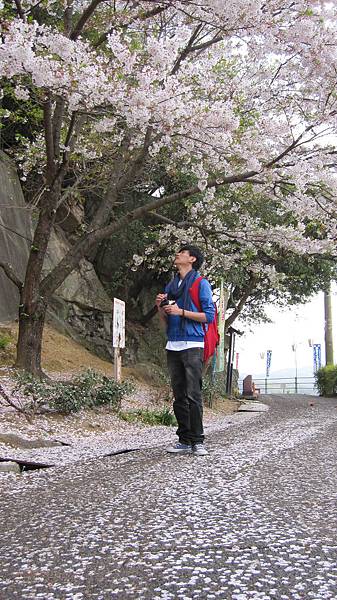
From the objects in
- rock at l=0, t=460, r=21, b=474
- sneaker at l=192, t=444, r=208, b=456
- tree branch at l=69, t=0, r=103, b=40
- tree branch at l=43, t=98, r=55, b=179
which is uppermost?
tree branch at l=69, t=0, r=103, b=40

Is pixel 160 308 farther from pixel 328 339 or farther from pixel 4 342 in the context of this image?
pixel 328 339

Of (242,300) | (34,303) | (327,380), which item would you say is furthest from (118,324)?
(327,380)

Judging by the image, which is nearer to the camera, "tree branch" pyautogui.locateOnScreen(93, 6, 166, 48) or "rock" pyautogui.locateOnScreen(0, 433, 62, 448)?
"rock" pyautogui.locateOnScreen(0, 433, 62, 448)

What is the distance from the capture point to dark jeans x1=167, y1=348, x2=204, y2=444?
4.57 metres

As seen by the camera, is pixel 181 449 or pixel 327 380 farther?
pixel 327 380

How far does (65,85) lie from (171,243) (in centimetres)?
709

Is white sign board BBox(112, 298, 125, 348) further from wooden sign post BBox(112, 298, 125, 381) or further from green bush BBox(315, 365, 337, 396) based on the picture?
green bush BBox(315, 365, 337, 396)

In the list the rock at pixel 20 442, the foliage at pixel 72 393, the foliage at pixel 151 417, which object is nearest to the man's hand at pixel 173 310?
the rock at pixel 20 442

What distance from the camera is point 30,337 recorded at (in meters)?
8.78

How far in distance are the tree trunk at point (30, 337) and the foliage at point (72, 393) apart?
90 centimetres

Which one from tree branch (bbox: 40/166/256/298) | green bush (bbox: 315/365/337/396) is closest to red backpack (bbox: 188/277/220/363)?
tree branch (bbox: 40/166/256/298)

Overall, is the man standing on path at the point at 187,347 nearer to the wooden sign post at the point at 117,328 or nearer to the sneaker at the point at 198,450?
the sneaker at the point at 198,450

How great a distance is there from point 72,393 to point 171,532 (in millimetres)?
5281

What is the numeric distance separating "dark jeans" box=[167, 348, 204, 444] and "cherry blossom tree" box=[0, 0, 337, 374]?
299cm
